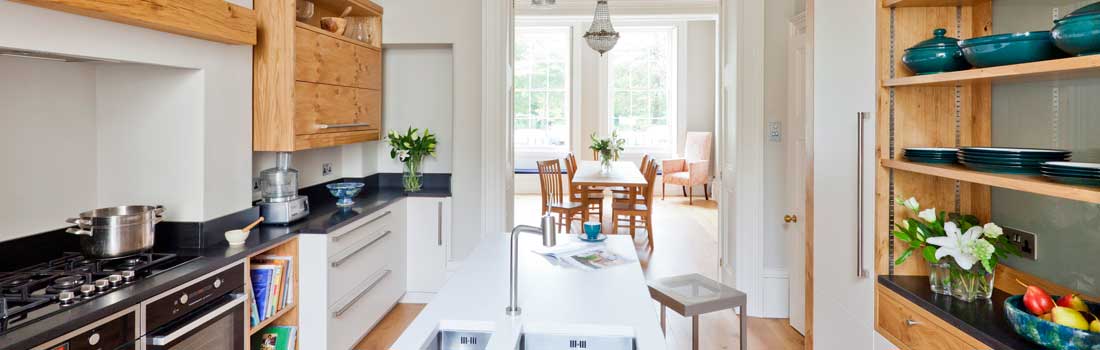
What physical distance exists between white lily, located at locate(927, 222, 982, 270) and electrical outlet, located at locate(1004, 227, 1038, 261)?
0.22 m

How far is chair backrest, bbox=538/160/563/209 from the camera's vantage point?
664cm

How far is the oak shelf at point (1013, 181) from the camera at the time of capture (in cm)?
132

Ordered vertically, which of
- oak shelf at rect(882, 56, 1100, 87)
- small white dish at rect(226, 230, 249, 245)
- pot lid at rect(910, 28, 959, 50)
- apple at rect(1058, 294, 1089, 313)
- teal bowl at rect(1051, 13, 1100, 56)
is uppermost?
pot lid at rect(910, 28, 959, 50)

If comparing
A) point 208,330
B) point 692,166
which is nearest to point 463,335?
point 208,330

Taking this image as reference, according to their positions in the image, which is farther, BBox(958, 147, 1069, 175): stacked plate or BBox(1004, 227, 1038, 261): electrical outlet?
BBox(1004, 227, 1038, 261): electrical outlet

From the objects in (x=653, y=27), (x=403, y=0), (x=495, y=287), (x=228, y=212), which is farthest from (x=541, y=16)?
(x=495, y=287)

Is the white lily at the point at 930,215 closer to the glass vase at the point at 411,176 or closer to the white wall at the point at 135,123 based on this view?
the white wall at the point at 135,123

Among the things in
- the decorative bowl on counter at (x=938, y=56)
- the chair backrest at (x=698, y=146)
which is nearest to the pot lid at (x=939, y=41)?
the decorative bowl on counter at (x=938, y=56)

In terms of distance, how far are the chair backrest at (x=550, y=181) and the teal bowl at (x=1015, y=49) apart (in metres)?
5.06

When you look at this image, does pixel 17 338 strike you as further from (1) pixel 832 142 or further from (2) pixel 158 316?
(1) pixel 832 142

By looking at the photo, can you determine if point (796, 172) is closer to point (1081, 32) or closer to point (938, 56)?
point (938, 56)

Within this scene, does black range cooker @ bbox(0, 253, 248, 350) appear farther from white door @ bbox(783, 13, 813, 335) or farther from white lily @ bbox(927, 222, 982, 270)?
white door @ bbox(783, 13, 813, 335)

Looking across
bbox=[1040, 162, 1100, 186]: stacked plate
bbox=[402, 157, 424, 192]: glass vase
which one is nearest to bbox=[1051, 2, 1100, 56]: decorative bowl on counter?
bbox=[1040, 162, 1100, 186]: stacked plate

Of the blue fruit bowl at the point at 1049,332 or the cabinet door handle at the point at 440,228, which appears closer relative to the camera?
the blue fruit bowl at the point at 1049,332
